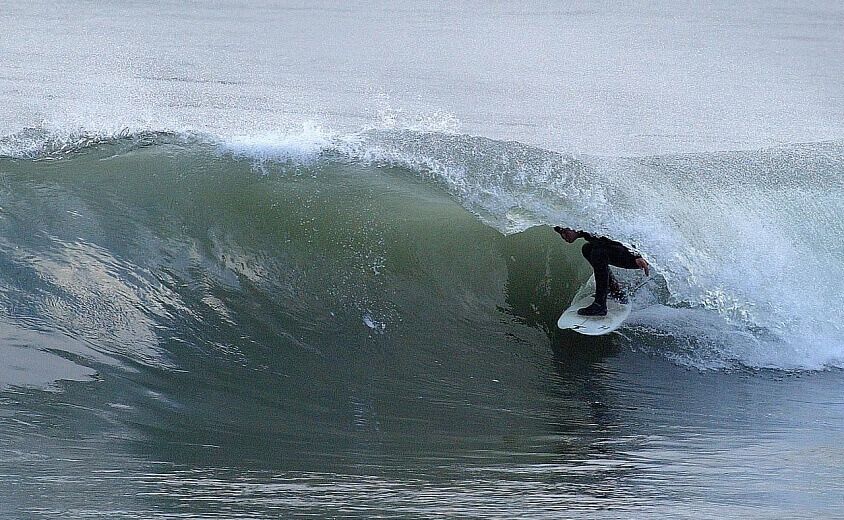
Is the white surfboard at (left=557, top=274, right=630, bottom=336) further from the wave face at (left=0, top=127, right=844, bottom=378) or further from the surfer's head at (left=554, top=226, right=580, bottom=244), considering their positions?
the surfer's head at (left=554, top=226, right=580, bottom=244)

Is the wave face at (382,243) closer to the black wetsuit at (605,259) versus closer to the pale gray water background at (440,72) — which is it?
the black wetsuit at (605,259)

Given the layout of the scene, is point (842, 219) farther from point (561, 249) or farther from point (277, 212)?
point (277, 212)

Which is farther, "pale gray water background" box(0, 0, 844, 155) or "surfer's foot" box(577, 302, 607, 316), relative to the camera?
"pale gray water background" box(0, 0, 844, 155)

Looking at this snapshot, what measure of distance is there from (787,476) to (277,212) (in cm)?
519

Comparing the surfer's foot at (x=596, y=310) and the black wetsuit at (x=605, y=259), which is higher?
the black wetsuit at (x=605, y=259)

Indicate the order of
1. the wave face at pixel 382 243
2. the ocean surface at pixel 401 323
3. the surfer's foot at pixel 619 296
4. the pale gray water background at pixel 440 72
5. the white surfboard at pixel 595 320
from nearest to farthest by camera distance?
1. the ocean surface at pixel 401 323
2. the wave face at pixel 382 243
3. the white surfboard at pixel 595 320
4. the surfer's foot at pixel 619 296
5. the pale gray water background at pixel 440 72

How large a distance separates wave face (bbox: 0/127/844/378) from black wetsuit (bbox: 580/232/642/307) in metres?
0.49

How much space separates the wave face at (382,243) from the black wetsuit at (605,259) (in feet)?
1.59

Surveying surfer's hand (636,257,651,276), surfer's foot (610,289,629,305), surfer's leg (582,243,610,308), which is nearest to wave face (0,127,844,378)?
surfer's foot (610,289,629,305)

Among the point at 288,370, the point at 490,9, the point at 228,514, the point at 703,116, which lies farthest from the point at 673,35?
the point at 228,514

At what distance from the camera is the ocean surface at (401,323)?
4.54m

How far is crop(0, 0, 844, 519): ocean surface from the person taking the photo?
14.9 ft

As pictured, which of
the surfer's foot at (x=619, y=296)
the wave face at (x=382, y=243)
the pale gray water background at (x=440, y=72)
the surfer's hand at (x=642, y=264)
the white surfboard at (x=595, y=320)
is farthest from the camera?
the pale gray water background at (x=440, y=72)

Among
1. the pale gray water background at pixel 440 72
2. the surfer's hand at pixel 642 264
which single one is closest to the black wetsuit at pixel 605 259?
the surfer's hand at pixel 642 264
